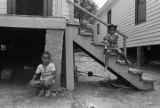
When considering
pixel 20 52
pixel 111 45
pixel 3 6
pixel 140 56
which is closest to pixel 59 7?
pixel 3 6

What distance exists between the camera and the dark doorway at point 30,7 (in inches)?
304

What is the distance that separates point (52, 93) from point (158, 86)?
9.63 ft

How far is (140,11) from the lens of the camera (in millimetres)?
9406

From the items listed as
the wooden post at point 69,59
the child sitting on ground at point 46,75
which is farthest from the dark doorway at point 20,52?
the child sitting on ground at point 46,75

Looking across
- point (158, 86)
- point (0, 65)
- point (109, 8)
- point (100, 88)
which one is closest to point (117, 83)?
point (100, 88)

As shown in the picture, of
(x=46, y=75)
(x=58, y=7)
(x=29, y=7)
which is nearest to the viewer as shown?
(x=46, y=75)

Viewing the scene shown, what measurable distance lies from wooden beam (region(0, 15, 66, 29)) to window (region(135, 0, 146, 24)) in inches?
215

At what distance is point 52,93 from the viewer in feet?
14.5

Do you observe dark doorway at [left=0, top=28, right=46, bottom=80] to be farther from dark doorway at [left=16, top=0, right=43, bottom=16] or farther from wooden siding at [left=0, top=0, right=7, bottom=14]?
wooden siding at [left=0, top=0, right=7, bottom=14]

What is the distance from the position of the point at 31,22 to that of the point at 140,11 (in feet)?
20.8

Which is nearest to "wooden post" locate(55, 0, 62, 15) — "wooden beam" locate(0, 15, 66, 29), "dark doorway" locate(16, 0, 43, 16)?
"wooden beam" locate(0, 15, 66, 29)

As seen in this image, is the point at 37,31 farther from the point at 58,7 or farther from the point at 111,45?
the point at 111,45

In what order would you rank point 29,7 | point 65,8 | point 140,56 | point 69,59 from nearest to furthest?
point 69,59 < point 65,8 < point 29,7 < point 140,56

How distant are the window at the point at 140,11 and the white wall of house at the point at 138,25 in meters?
0.27
